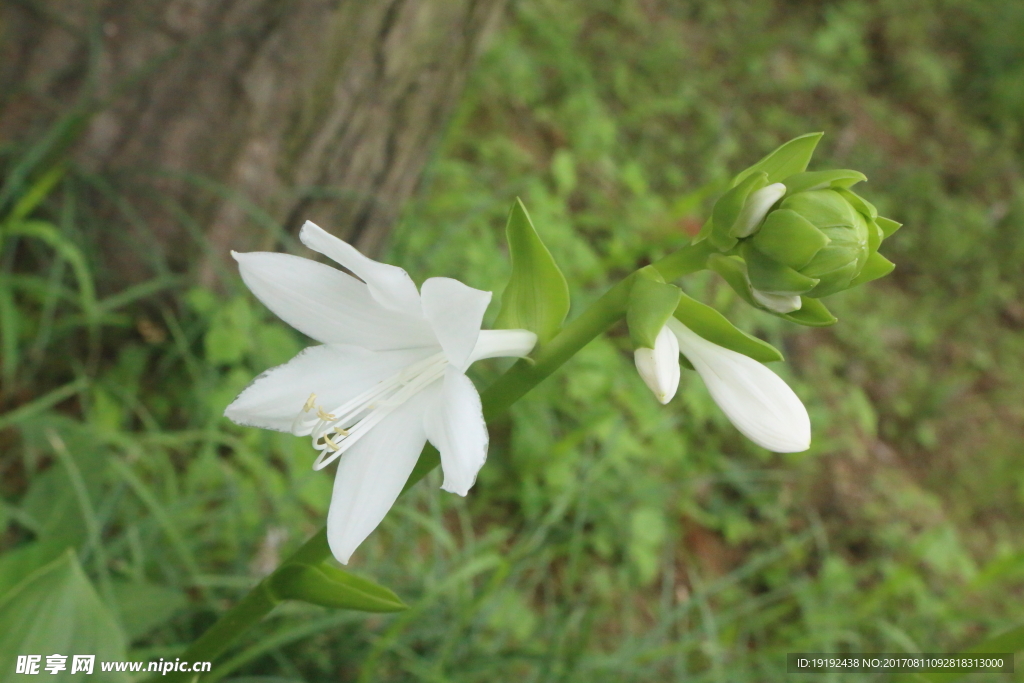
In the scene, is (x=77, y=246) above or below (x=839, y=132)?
above

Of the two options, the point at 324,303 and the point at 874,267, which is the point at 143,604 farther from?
the point at 874,267

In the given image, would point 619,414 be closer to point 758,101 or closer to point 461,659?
point 461,659

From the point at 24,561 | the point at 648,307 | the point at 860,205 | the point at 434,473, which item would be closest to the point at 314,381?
the point at 648,307

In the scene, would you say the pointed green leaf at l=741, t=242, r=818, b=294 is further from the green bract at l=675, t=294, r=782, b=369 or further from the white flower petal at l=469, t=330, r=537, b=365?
the white flower petal at l=469, t=330, r=537, b=365

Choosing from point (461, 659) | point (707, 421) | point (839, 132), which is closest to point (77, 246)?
point (461, 659)

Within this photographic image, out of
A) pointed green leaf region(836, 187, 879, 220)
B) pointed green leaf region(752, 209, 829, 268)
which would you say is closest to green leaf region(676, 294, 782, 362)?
pointed green leaf region(752, 209, 829, 268)

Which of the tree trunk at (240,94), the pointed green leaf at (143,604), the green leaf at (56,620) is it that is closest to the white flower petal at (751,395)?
the green leaf at (56,620)

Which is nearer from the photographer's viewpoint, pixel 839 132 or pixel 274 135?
pixel 274 135
